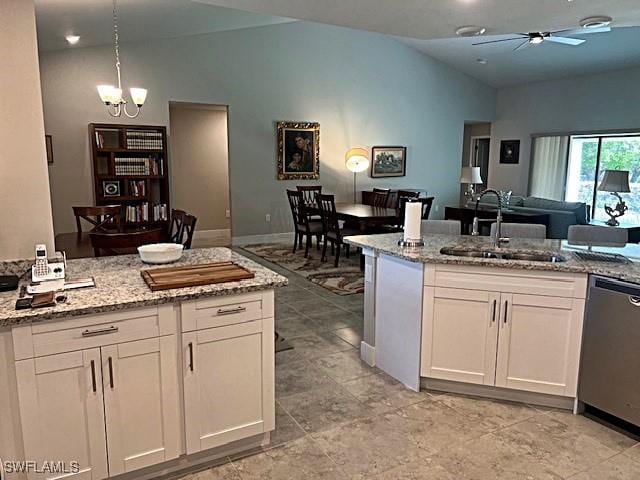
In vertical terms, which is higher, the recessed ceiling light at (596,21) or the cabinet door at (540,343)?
the recessed ceiling light at (596,21)

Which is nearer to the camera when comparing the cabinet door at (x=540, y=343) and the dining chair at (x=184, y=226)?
the cabinet door at (x=540, y=343)

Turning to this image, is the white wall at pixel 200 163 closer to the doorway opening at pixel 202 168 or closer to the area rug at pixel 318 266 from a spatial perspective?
the doorway opening at pixel 202 168

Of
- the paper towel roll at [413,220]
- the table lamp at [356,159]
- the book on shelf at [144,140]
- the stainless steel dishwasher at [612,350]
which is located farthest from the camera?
the table lamp at [356,159]

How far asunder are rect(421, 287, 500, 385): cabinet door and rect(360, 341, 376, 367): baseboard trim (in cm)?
46

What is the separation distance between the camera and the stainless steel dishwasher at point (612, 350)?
240 cm

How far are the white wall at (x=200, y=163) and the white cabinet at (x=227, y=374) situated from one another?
634cm

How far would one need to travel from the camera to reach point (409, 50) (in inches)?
363

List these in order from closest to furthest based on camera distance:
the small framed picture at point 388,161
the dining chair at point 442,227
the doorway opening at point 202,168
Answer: the dining chair at point 442,227, the doorway opening at point 202,168, the small framed picture at point 388,161

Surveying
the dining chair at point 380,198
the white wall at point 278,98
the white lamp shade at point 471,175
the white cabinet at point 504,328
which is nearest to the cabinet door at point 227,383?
the white cabinet at point 504,328

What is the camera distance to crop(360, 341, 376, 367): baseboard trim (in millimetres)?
3318

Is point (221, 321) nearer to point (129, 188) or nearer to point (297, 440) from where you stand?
point (297, 440)

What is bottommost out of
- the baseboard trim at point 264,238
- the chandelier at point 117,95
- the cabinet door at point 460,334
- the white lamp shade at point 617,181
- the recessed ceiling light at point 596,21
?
the baseboard trim at point 264,238

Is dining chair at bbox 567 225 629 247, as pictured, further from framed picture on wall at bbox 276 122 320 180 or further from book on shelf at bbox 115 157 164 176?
framed picture on wall at bbox 276 122 320 180

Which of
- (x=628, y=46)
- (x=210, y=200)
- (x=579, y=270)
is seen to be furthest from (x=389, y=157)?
(x=579, y=270)
